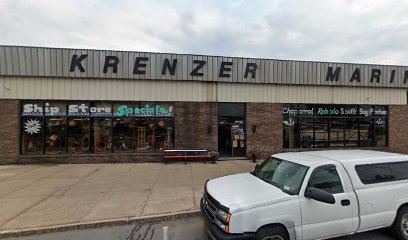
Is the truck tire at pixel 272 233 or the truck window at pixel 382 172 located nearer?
the truck tire at pixel 272 233

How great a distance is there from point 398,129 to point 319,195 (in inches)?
617

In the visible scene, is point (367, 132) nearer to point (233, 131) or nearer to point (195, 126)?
point (233, 131)

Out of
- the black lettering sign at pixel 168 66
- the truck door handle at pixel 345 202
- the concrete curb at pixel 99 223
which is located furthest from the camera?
the black lettering sign at pixel 168 66

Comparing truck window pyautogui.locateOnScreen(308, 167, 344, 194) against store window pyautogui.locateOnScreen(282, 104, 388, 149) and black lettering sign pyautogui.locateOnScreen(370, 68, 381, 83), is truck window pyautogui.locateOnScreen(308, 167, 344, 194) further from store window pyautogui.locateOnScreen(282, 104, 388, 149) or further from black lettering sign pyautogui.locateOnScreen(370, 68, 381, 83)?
black lettering sign pyautogui.locateOnScreen(370, 68, 381, 83)

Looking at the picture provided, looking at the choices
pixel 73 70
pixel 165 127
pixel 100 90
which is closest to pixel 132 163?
pixel 165 127

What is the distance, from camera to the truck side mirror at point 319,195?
3736 mm

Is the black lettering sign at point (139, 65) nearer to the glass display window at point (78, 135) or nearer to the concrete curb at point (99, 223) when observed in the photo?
the glass display window at point (78, 135)

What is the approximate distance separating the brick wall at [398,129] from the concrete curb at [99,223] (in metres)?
15.2

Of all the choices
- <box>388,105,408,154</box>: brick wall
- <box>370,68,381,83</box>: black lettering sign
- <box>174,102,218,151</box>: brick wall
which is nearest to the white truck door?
<box>174,102,218,151</box>: brick wall

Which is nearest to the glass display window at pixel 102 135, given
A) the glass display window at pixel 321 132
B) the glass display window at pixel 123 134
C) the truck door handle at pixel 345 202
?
the glass display window at pixel 123 134

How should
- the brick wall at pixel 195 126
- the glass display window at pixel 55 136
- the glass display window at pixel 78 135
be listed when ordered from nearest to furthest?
the glass display window at pixel 55 136, the glass display window at pixel 78 135, the brick wall at pixel 195 126

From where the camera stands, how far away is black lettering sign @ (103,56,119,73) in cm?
1248

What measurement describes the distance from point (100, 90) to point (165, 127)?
3770mm

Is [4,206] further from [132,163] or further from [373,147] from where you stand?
[373,147]
